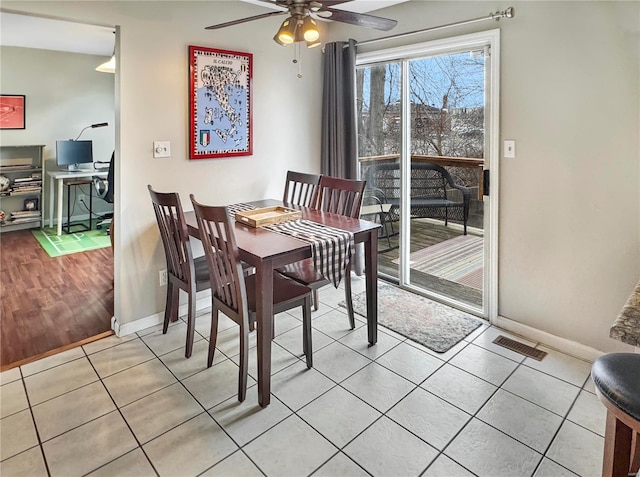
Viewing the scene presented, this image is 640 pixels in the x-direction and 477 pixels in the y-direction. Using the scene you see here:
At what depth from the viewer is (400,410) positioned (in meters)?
2.06

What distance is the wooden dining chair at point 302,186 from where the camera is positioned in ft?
10.5

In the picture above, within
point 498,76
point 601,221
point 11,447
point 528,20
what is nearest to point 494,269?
point 601,221

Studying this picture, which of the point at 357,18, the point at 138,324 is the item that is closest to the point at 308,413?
the point at 138,324

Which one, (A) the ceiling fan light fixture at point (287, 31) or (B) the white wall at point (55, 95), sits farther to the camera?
(B) the white wall at point (55, 95)

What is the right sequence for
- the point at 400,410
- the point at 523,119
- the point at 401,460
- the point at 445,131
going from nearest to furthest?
the point at 401,460, the point at 400,410, the point at 523,119, the point at 445,131

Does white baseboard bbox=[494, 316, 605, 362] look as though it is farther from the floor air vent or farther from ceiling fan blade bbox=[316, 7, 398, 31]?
ceiling fan blade bbox=[316, 7, 398, 31]

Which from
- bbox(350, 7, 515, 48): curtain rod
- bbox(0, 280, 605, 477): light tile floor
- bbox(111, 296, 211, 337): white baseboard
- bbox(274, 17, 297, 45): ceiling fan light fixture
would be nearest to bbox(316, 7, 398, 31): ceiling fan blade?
bbox(274, 17, 297, 45): ceiling fan light fixture

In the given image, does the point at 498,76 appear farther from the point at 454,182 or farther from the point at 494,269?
the point at 494,269

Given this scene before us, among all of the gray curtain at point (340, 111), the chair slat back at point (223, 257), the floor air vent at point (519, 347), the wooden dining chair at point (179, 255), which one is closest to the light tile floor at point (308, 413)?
the floor air vent at point (519, 347)

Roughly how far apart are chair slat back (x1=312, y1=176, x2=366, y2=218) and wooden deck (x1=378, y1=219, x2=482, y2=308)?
81cm

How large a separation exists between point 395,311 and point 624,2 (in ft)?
7.48

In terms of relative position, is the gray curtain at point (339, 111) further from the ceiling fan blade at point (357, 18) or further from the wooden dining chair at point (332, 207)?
the ceiling fan blade at point (357, 18)

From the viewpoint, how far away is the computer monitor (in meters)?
5.48

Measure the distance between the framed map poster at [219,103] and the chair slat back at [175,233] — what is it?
2.09ft
